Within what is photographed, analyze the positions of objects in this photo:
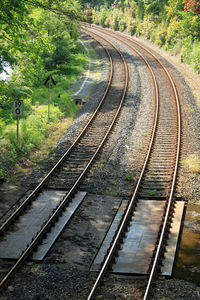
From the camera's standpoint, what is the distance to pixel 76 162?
47.7 ft

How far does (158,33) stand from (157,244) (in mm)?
37453

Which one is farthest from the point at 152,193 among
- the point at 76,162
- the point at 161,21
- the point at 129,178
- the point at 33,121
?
the point at 161,21

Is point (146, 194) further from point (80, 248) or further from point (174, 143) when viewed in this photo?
point (174, 143)

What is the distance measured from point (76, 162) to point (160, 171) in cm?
301

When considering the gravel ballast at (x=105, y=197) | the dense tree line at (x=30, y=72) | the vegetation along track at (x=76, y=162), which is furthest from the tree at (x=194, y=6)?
the dense tree line at (x=30, y=72)

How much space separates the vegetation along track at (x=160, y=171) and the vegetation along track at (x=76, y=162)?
1.80 meters

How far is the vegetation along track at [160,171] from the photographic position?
8984mm

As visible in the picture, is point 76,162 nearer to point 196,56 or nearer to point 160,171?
point 160,171

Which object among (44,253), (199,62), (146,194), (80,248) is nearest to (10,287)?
(44,253)

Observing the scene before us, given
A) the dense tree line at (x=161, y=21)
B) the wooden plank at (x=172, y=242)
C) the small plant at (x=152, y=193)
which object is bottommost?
the wooden plank at (x=172, y=242)

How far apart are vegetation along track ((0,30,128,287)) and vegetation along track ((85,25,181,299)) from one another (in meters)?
1.80

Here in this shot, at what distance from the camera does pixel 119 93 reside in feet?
79.6

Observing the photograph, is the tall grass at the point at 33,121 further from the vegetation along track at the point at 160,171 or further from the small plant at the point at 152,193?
the small plant at the point at 152,193

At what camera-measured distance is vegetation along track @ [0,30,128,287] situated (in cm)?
1017
